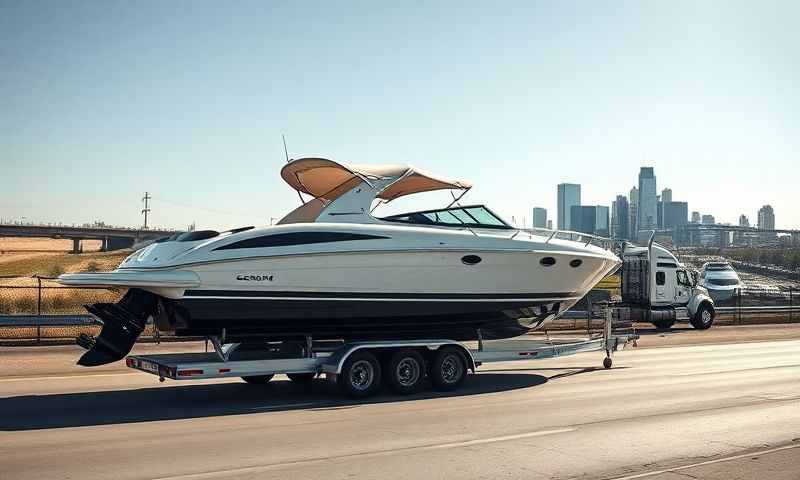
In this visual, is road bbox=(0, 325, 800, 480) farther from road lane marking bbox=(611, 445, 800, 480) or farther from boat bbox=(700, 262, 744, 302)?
boat bbox=(700, 262, 744, 302)

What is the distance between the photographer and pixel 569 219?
198 meters

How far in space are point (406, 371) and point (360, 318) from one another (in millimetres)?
1214

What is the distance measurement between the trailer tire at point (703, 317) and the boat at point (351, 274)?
19207 millimetres

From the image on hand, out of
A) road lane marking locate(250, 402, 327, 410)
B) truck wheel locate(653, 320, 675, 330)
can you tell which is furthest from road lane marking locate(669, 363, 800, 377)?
truck wheel locate(653, 320, 675, 330)

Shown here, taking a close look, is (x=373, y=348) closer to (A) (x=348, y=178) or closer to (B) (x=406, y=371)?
(B) (x=406, y=371)

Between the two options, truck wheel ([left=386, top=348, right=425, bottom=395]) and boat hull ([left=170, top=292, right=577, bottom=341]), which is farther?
truck wheel ([left=386, top=348, right=425, bottom=395])

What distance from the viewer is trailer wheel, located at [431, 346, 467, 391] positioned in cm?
1420

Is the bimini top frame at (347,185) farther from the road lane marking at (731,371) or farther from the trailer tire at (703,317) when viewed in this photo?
the trailer tire at (703,317)

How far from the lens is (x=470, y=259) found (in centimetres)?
1498

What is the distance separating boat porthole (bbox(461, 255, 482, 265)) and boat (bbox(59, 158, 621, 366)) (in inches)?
0.8

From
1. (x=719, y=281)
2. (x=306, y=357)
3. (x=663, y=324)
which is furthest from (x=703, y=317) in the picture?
(x=306, y=357)

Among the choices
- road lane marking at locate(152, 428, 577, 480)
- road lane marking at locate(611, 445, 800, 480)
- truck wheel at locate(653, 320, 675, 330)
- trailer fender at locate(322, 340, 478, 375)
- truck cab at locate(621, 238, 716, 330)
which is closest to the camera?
road lane marking at locate(152, 428, 577, 480)

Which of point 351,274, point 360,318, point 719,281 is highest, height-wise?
point 719,281

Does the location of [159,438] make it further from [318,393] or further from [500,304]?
[500,304]
